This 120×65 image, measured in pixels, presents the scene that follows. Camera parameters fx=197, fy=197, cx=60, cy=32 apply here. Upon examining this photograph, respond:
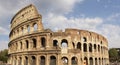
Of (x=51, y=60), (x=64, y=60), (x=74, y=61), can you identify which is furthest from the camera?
(x=64, y=60)

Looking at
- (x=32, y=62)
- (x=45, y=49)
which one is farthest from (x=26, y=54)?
(x=45, y=49)

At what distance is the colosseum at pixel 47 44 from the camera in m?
32.3

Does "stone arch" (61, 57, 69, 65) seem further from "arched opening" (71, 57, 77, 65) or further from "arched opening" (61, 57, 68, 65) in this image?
"arched opening" (71, 57, 77, 65)

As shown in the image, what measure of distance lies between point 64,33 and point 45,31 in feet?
10.7

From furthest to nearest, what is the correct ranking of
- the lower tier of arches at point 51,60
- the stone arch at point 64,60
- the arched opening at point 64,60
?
the arched opening at point 64,60
the stone arch at point 64,60
the lower tier of arches at point 51,60

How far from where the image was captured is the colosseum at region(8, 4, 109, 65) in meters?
32.3

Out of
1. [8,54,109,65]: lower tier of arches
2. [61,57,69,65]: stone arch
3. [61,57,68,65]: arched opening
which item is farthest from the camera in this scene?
[61,57,68,65]: arched opening

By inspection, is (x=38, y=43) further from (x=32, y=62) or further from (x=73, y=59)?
(x=73, y=59)

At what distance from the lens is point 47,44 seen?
32.5m

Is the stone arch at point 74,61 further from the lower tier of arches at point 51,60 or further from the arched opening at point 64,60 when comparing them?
the arched opening at point 64,60

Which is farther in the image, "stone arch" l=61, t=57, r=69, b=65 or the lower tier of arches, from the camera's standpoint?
"stone arch" l=61, t=57, r=69, b=65

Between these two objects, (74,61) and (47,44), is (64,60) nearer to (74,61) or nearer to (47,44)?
(74,61)

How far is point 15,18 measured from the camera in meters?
42.7

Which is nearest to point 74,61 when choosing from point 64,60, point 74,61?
point 74,61
